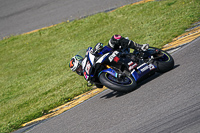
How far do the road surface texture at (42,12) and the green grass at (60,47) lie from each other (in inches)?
22.8

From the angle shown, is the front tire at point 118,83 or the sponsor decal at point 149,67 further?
the sponsor decal at point 149,67

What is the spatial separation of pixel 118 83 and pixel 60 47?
9.67m

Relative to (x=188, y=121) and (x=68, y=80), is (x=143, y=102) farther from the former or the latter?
(x=68, y=80)

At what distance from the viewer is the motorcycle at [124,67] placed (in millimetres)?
5969

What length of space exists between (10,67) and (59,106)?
811 centimetres

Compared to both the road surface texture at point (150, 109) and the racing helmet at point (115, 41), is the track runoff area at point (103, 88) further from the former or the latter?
the racing helmet at point (115, 41)

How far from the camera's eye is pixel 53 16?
57.7ft

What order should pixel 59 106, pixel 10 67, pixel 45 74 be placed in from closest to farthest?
pixel 59 106 < pixel 45 74 < pixel 10 67

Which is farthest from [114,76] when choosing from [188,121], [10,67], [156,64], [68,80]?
[10,67]

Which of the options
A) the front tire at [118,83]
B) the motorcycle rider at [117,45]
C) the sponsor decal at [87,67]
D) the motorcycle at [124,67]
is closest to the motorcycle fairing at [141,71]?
the motorcycle at [124,67]

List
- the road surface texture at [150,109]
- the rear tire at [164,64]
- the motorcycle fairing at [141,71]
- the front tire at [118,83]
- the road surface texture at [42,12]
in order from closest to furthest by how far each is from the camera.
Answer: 1. the road surface texture at [150,109]
2. the front tire at [118,83]
3. the motorcycle fairing at [141,71]
4. the rear tire at [164,64]
5. the road surface texture at [42,12]

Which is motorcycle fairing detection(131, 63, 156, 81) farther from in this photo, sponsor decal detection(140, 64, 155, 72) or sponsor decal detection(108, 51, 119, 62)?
sponsor decal detection(108, 51, 119, 62)

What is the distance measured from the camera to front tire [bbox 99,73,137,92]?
5.79 meters

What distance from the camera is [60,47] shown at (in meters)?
15.2
